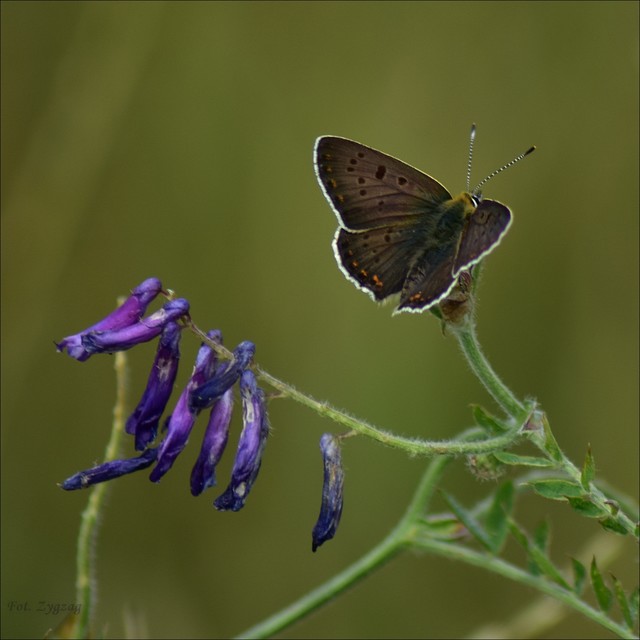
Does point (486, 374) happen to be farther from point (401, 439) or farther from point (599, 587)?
point (599, 587)

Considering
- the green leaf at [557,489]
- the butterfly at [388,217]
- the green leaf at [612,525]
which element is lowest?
the green leaf at [612,525]

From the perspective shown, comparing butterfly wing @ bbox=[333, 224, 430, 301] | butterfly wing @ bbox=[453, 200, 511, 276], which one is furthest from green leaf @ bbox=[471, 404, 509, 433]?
butterfly wing @ bbox=[333, 224, 430, 301]

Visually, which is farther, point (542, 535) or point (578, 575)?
point (542, 535)

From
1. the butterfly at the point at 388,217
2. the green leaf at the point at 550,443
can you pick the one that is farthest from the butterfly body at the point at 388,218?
the green leaf at the point at 550,443

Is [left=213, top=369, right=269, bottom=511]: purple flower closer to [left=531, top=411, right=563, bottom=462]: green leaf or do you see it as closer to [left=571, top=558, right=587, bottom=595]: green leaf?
[left=531, top=411, right=563, bottom=462]: green leaf

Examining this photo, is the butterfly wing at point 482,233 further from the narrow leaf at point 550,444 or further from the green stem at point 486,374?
the narrow leaf at point 550,444

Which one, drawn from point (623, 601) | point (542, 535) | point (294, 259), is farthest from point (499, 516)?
point (294, 259)
